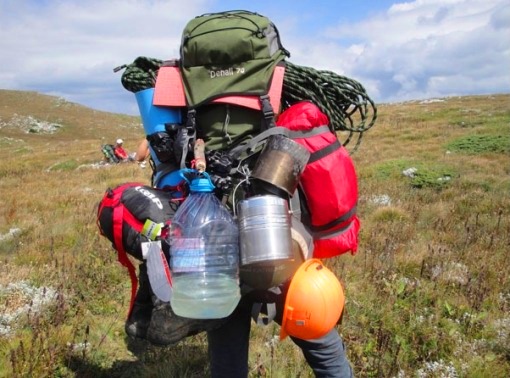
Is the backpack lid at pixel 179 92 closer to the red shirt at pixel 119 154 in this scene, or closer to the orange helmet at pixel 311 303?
the orange helmet at pixel 311 303

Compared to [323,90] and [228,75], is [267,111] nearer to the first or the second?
[228,75]

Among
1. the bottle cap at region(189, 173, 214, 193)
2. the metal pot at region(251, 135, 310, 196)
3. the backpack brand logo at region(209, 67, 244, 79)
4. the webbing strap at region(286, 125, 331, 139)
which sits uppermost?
the backpack brand logo at region(209, 67, 244, 79)

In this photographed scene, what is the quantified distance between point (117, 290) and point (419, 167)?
27.6 ft

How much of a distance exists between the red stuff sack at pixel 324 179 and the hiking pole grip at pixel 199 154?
444 mm

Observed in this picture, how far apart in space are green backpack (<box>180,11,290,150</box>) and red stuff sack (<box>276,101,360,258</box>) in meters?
0.16

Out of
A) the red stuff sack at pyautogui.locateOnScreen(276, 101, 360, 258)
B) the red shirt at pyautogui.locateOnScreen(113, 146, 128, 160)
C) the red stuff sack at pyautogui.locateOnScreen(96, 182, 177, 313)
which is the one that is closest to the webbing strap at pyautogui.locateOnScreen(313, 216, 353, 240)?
the red stuff sack at pyautogui.locateOnScreen(276, 101, 360, 258)

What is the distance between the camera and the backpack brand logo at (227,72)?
8.21ft

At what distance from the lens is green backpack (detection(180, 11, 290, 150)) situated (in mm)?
2477

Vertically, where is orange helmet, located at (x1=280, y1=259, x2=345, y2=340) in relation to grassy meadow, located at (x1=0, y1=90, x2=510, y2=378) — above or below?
above

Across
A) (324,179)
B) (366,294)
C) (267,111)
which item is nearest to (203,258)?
(324,179)

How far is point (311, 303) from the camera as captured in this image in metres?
2.29

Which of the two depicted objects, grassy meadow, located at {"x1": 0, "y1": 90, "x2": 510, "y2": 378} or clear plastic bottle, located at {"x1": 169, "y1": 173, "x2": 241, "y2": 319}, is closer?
clear plastic bottle, located at {"x1": 169, "y1": 173, "x2": 241, "y2": 319}

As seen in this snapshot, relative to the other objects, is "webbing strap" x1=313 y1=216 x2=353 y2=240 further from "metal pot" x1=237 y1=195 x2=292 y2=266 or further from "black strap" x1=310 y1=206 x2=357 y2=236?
"metal pot" x1=237 y1=195 x2=292 y2=266

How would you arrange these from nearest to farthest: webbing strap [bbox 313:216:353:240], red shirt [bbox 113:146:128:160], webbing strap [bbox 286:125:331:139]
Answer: webbing strap [bbox 286:125:331:139]
webbing strap [bbox 313:216:353:240]
red shirt [bbox 113:146:128:160]
